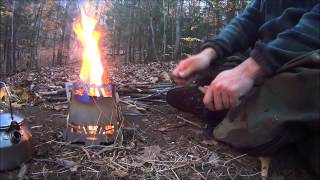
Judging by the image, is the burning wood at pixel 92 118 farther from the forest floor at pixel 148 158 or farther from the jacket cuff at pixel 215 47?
the jacket cuff at pixel 215 47

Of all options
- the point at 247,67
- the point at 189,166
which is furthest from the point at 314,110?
the point at 189,166

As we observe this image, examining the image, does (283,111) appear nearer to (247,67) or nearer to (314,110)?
(314,110)

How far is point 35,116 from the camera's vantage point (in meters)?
3.21

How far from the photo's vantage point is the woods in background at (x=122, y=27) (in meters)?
17.2

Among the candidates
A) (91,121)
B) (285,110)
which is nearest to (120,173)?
(91,121)

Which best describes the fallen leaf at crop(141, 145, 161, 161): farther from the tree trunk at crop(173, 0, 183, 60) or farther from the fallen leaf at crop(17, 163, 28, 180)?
the tree trunk at crop(173, 0, 183, 60)

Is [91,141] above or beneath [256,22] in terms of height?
beneath

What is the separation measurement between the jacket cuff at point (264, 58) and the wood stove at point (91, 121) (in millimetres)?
1115

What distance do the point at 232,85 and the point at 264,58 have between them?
24 cm

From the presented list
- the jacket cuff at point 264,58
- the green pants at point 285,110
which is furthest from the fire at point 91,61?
the jacket cuff at point 264,58

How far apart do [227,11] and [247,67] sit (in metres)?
14.3

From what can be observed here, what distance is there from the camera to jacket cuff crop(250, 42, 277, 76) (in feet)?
6.09

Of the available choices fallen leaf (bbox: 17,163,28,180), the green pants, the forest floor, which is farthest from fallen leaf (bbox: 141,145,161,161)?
fallen leaf (bbox: 17,163,28,180)

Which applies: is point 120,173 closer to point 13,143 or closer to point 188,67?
point 13,143
